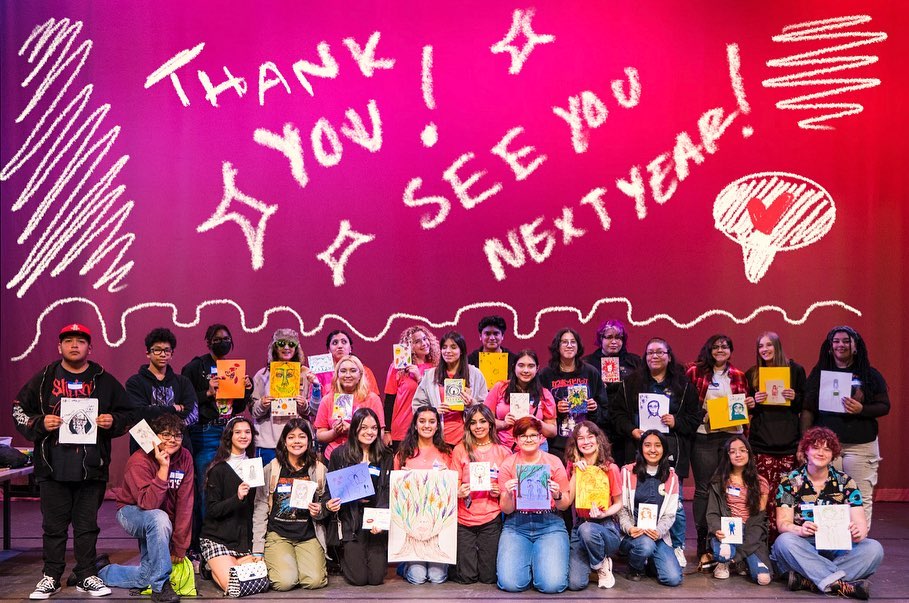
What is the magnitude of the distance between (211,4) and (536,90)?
2.89 m

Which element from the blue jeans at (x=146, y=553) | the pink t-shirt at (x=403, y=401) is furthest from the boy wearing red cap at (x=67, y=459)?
→ the pink t-shirt at (x=403, y=401)

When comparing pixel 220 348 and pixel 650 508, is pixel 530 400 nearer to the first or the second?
pixel 650 508

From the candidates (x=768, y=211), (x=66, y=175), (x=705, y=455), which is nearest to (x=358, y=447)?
(x=705, y=455)

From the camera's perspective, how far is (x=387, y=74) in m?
Result: 7.44

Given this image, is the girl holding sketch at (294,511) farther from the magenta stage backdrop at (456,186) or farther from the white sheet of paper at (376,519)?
the magenta stage backdrop at (456,186)

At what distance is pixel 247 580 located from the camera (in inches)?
189

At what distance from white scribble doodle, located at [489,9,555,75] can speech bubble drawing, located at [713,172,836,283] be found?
2.11 meters

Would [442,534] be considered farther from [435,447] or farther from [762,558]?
[762,558]

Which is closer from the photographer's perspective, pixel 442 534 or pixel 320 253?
pixel 442 534

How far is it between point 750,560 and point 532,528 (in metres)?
1.30

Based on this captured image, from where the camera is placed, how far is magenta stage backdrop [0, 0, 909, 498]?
7410 millimetres

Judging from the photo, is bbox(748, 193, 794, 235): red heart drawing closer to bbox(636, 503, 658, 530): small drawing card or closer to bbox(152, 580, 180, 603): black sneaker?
bbox(636, 503, 658, 530): small drawing card

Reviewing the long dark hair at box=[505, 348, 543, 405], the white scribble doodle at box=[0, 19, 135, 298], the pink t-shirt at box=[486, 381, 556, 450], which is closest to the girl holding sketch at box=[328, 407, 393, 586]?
the pink t-shirt at box=[486, 381, 556, 450]

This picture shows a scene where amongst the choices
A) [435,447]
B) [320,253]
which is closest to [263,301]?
[320,253]
